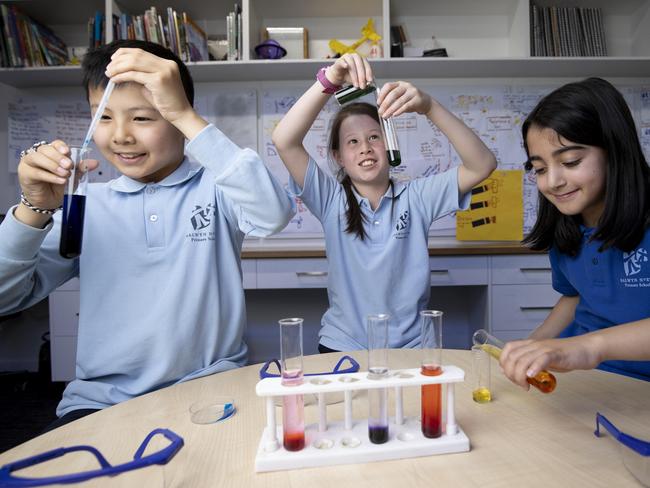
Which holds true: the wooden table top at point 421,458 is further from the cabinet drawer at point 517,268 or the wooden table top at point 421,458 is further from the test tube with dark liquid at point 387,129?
the cabinet drawer at point 517,268

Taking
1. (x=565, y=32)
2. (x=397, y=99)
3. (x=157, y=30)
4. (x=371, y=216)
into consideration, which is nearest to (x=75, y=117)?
(x=157, y=30)

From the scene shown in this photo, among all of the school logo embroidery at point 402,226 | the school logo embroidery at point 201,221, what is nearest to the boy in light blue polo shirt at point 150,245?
the school logo embroidery at point 201,221

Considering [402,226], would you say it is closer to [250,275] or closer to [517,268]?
[250,275]

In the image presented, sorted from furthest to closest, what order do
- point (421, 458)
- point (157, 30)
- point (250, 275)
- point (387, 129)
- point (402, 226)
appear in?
point (157, 30), point (250, 275), point (402, 226), point (387, 129), point (421, 458)

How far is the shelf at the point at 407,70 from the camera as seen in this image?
7.72ft

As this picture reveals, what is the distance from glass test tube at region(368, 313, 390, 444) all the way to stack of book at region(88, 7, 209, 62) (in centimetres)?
229

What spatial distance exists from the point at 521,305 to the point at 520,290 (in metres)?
0.08

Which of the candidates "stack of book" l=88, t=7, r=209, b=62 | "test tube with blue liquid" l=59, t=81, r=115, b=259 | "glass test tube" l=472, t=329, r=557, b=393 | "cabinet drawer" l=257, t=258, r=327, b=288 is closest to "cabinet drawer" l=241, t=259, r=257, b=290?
"cabinet drawer" l=257, t=258, r=327, b=288

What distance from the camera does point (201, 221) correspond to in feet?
3.16

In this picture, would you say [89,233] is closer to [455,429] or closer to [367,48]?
[455,429]

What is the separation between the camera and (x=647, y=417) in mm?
603

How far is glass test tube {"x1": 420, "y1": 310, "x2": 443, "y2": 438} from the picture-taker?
1.75 ft

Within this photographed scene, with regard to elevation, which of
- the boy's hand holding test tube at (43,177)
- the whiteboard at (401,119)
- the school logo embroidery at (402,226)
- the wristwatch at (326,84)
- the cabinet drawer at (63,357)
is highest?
the whiteboard at (401,119)

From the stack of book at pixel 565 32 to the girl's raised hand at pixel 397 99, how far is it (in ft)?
6.31
